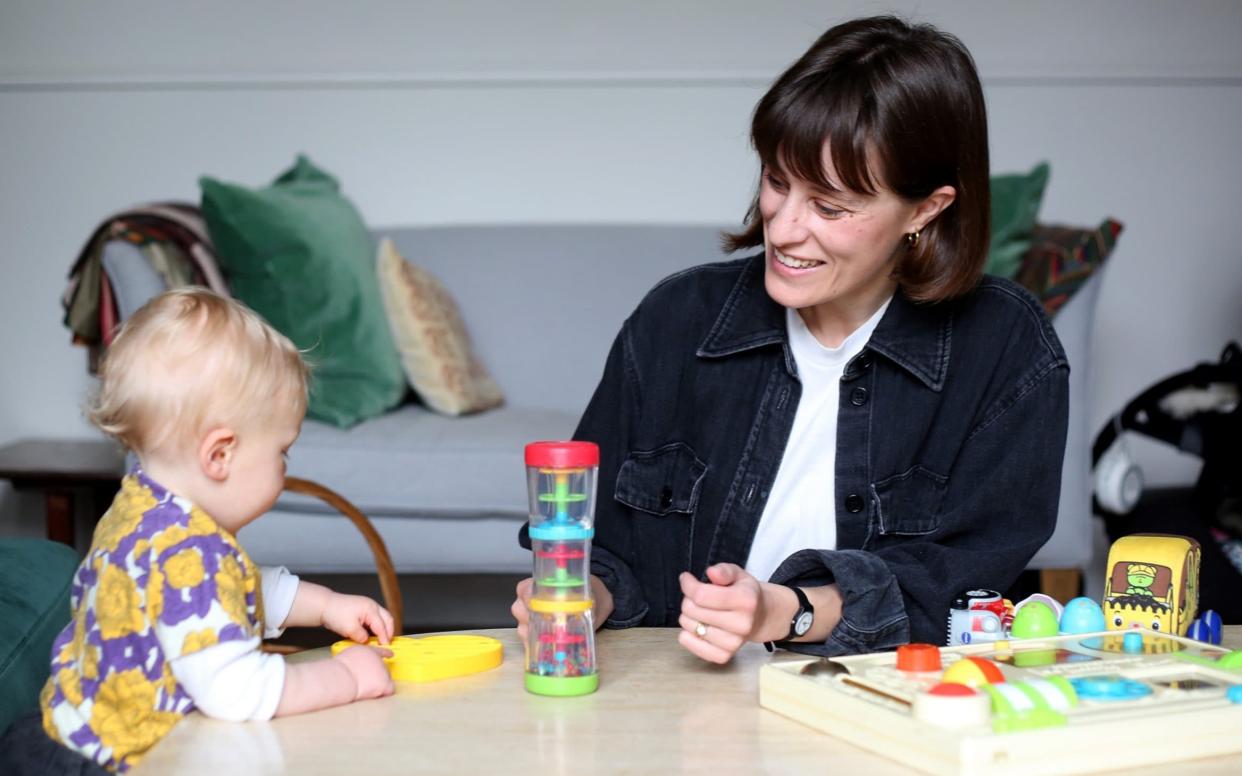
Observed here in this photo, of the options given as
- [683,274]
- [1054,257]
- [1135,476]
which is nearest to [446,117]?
[1054,257]

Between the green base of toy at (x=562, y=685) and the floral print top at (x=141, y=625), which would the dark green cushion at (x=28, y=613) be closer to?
the floral print top at (x=141, y=625)

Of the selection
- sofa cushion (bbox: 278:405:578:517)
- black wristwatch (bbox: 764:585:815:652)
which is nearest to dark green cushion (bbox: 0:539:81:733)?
black wristwatch (bbox: 764:585:815:652)

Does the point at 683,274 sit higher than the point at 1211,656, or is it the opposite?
the point at 683,274

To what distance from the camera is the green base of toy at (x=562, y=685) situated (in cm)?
109

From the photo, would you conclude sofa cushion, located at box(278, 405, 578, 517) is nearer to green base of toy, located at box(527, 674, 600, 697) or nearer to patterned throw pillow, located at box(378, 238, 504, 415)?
patterned throw pillow, located at box(378, 238, 504, 415)

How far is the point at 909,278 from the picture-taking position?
5.16ft

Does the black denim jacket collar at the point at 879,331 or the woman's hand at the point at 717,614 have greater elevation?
the black denim jacket collar at the point at 879,331

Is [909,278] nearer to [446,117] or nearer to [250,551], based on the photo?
[250,551]

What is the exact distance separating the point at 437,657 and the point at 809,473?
22.2 inches

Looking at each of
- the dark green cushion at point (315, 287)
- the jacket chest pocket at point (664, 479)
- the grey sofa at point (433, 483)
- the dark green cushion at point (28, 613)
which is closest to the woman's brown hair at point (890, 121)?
the jacket chest pocket at point (664, 479)

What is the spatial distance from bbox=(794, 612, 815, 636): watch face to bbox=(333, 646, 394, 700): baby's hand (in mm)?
385

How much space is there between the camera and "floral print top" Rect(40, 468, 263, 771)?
1.04m

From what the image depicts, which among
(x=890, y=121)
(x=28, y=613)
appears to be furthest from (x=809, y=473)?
(x=28, y=613)

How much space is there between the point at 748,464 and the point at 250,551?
162cm
